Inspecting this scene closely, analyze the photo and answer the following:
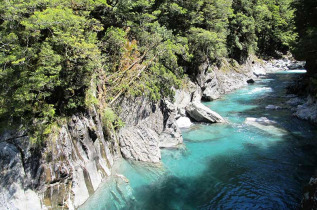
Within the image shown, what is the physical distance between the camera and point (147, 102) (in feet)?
44.9

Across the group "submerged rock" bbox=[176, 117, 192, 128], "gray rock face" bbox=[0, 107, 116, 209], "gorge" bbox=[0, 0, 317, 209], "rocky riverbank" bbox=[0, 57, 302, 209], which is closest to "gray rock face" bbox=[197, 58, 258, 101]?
"gorge" bbox=[0, 0, 317, 209]

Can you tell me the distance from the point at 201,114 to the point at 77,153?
11789 mm

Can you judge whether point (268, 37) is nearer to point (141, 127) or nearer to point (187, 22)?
point (187, 22)

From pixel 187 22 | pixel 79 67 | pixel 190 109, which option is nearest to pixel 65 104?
pixel 79 67

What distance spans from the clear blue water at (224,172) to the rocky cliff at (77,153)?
73cm

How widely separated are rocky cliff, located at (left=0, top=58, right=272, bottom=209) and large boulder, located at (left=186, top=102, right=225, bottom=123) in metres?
3.54

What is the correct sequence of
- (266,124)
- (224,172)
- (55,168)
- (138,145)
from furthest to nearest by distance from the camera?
(266,124)
(138,145)
(224,172)
(55,168)

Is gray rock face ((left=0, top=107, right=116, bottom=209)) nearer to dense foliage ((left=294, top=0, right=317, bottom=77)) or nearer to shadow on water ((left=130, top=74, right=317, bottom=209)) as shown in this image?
shadow on water ((left=130, top=74, right=317, bottom=209))

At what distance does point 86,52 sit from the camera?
335 inches

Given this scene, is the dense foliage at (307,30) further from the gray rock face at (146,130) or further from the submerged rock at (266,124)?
the gray rock face at (146,130)

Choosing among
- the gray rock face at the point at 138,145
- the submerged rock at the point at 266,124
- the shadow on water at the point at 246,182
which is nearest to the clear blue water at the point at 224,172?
the shadow on water at the point at 246,182

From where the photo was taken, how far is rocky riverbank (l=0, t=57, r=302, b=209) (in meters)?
7.08

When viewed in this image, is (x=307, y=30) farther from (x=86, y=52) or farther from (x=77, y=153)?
(x=77, y=153)

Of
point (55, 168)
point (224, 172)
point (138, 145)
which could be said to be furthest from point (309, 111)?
point (55, 168)
